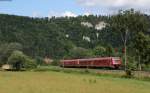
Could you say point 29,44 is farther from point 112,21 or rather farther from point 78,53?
point 112,21

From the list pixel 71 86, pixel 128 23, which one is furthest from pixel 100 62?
pixel 71 86

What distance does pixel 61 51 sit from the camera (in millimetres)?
196750

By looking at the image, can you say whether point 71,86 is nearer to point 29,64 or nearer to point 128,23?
point 128,23

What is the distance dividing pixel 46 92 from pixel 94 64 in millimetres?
55548

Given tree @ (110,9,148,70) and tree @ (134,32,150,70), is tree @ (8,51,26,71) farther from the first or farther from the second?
tree @ (134,32,150,70)

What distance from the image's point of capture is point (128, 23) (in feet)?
271

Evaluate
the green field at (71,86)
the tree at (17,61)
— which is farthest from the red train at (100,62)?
the green field at (71,86)

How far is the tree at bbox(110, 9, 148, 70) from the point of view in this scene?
3238 inches

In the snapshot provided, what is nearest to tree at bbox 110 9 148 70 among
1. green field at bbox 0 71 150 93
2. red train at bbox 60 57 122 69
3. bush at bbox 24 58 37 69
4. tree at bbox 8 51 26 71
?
red train at bbox 60 57 122 69

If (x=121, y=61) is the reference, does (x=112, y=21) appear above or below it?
above

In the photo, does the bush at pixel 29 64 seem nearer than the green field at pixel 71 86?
No

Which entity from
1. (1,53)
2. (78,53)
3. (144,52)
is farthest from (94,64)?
(78,53)

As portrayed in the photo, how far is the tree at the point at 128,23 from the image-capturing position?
8225cm

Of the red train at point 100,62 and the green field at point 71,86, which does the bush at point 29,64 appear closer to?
the red train at point 100,62
